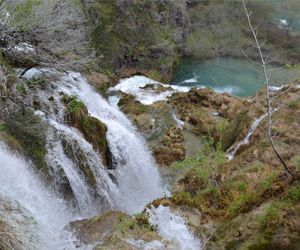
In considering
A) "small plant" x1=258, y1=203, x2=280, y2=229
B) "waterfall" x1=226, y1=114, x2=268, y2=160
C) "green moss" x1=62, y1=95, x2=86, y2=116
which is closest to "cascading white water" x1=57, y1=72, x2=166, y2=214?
"green moss" x1=62, y1=95, x2=86, y2=116

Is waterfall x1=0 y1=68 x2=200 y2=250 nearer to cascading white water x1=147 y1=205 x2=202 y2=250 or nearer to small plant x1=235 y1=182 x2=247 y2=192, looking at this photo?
cascading white water x1=147 y1=205 x2=202 y2=250

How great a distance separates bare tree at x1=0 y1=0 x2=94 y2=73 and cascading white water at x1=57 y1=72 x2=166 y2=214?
84 cm

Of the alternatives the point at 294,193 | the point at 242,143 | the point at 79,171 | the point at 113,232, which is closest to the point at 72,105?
the point at 79,171

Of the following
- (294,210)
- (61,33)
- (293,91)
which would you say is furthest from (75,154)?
(293,91)

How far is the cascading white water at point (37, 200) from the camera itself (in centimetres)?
680

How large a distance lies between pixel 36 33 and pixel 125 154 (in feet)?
12.9

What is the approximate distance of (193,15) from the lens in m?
28.1

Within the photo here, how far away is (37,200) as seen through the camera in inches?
294

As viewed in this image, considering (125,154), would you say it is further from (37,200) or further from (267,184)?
(267,184)

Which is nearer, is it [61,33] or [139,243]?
[139,243]

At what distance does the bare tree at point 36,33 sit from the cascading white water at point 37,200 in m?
3.51

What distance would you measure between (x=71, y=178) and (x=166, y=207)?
83.7 inches

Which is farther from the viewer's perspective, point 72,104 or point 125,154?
point 125,154

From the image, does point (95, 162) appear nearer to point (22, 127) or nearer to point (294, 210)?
point (22, 127)
